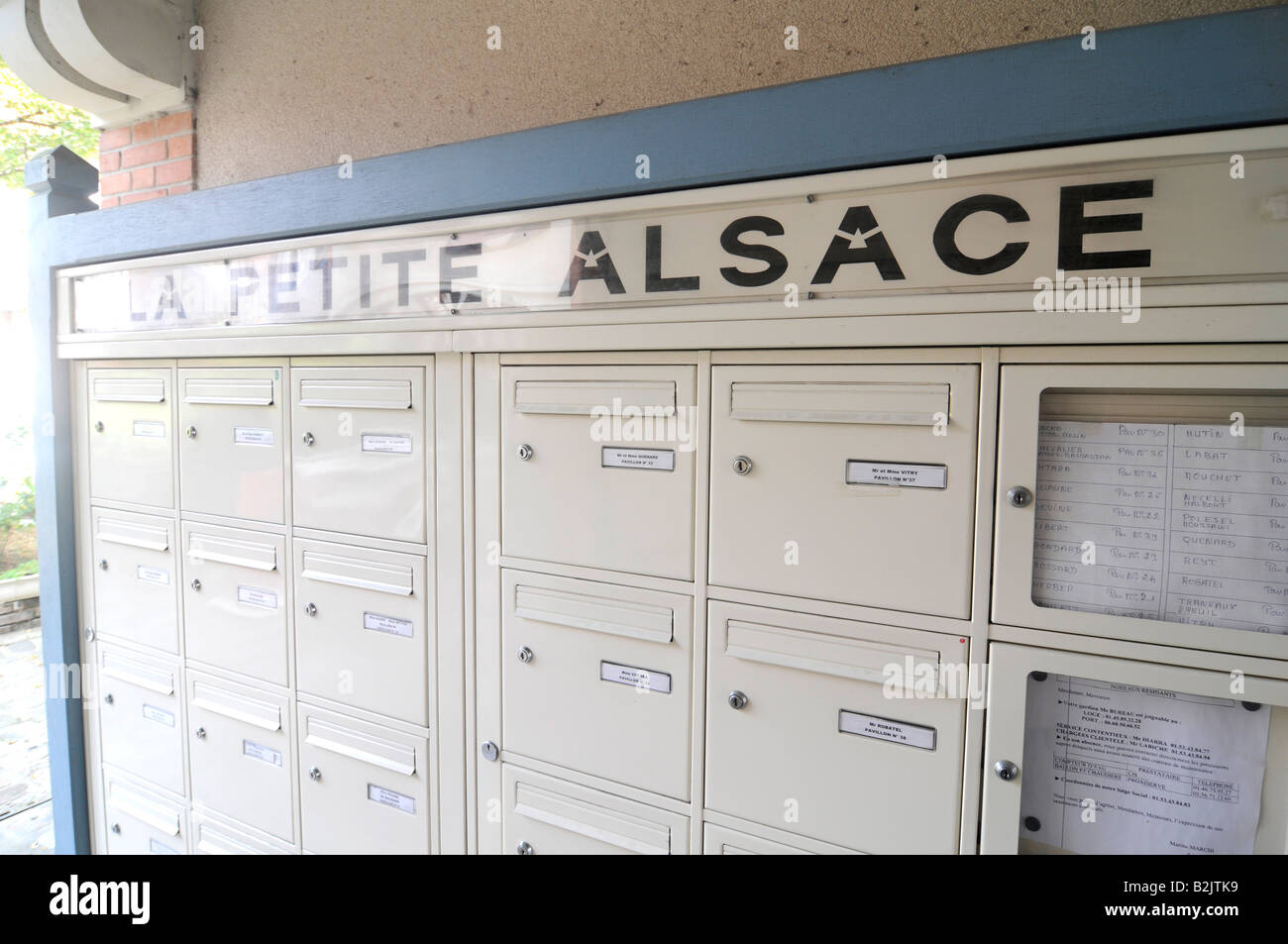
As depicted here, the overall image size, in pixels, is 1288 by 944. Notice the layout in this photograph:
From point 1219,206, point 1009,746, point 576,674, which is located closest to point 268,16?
point 576,674

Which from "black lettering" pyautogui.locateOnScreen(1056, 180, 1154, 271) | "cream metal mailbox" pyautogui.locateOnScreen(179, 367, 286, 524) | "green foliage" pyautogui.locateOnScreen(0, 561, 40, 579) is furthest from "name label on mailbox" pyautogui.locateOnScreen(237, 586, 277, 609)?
"green foliage" pyautogui.locateOnScreen(0, 561, 40, 579)

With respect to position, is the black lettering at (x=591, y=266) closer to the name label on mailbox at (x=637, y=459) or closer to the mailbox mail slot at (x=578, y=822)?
the name label on mailbox at (x=637, y=459)

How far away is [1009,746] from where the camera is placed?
1.52m

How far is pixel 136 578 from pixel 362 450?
1494mm

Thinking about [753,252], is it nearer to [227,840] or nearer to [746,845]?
[746,845]

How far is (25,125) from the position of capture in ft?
22.6

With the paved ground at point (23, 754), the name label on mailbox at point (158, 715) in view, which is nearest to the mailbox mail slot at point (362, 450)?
the name label on mailbox at point (158, 715)

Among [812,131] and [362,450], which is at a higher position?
[812,131]

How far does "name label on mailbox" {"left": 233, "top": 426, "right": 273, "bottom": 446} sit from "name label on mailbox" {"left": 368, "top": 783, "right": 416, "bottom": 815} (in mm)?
1298

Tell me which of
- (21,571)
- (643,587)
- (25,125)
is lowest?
(21,571)

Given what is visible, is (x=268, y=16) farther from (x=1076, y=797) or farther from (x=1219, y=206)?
(x=1076, y=797)

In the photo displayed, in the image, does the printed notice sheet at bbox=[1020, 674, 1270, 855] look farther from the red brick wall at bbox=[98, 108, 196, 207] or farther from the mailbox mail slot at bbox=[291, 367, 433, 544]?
the red brick wall at bbox=[98, 108, 196, 207]

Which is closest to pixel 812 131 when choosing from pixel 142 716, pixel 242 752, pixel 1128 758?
pixel 1128 758

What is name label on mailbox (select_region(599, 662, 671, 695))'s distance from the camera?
73.8 inches
